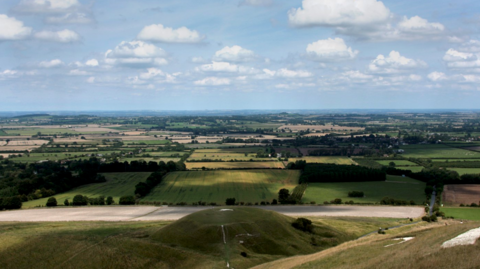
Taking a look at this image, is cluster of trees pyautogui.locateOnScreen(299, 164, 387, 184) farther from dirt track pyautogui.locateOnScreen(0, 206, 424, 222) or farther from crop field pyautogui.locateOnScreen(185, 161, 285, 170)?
dirt track pyautogui.locateOnScreen(0, 206, 424, 222)

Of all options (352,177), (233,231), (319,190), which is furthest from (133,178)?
(233,231)

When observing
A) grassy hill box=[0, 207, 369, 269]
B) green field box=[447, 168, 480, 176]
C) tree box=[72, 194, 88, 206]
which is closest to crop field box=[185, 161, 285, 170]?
tree box=[72, 194, 88, 206]

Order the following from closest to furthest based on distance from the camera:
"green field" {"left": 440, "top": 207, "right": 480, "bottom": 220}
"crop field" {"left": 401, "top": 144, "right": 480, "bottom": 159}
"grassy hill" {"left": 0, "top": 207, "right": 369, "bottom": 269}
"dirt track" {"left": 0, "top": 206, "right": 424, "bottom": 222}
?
1. "grassy hill" {"left": 0, "top": 207, "right": 369, "bottom": 269}
2. "green field" {"left": 440, "top": 207, "right": 480, "bottom": 220}
3. "dirt track" {"left": 0, "top": 206, "right": 424, "bottom": 222}
4. "crop field" {"left": 401, "top": 144, "right": 480, "bottom": 159}

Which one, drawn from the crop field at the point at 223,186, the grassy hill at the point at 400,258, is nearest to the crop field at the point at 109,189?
the crop field at the point at 223,186

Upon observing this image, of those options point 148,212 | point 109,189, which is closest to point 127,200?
point 148,212

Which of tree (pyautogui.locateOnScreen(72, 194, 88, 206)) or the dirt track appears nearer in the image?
the dirt track

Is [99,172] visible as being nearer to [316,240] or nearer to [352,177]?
[352,177]

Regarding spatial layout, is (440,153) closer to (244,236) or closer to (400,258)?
(244,236)
